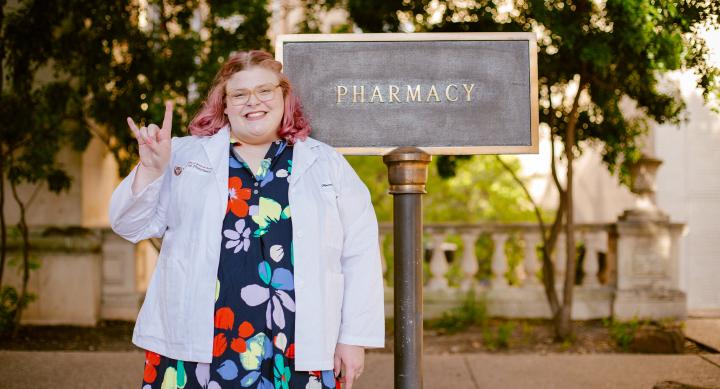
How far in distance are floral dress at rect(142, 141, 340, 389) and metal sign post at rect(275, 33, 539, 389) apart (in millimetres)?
765

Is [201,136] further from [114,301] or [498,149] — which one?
[114,301]

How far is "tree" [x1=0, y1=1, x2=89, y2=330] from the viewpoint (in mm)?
5910

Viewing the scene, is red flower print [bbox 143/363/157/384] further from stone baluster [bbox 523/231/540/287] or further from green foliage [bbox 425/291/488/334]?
stone baluster [bbox 523/231/540/287]

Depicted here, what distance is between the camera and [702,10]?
168 inches

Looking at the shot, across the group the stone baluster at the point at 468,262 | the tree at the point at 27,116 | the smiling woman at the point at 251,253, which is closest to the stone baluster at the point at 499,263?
the stone baluster at the point at 468,262

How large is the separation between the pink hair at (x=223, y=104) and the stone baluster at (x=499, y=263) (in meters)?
5.01

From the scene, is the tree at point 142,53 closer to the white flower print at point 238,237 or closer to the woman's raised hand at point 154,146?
the woman's raised hand at point 154,146

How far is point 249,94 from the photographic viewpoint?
2.64 m

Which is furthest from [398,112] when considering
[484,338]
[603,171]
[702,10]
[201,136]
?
[603,171]

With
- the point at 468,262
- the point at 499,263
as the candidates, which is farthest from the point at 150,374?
the point at 499,263

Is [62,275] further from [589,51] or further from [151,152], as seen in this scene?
[589,51]

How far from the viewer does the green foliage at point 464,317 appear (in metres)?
6.87

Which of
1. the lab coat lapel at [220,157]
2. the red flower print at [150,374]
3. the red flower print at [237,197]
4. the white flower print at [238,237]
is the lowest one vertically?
the red flower print at [150,374]

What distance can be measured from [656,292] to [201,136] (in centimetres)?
586
